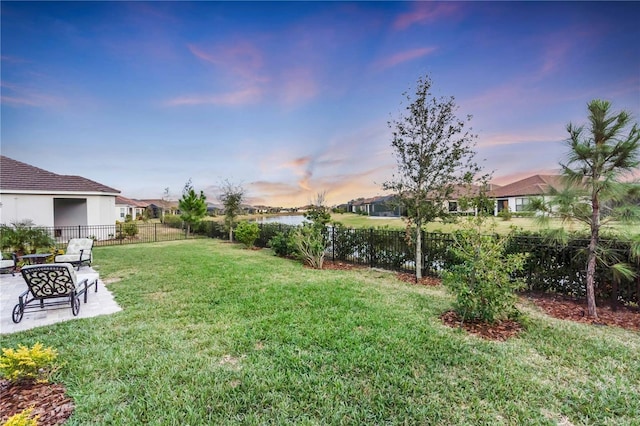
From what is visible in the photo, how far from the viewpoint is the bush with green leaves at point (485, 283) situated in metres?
3.97

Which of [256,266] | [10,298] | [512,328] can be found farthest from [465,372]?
[10,298]

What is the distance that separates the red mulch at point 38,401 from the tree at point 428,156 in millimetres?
7033

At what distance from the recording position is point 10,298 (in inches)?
226

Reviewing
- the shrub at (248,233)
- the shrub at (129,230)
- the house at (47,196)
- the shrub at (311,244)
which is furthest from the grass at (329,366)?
the house at (47,196)

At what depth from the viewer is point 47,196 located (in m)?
15.8

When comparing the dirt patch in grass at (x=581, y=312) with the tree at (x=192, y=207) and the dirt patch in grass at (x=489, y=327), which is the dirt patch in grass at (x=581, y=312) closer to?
the dirt patch in grass at (x=489, y=327)

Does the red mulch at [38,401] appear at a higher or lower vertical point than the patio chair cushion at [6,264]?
lower

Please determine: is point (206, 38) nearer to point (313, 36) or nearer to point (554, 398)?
point (313, 36)

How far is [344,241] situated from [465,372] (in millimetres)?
7165

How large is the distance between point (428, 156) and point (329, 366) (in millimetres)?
6097

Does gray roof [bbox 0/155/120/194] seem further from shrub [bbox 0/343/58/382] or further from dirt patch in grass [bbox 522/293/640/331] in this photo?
dirt patch in grass [bbox 522/293/640/331]

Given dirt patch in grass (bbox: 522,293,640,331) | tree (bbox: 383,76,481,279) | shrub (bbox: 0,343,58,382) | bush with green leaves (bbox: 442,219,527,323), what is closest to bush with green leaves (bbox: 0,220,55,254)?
shrub (bbox: 0,343,58,382)

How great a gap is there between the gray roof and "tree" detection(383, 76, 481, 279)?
19.3 meters

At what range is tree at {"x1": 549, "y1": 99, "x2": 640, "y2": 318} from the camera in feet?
14.1
